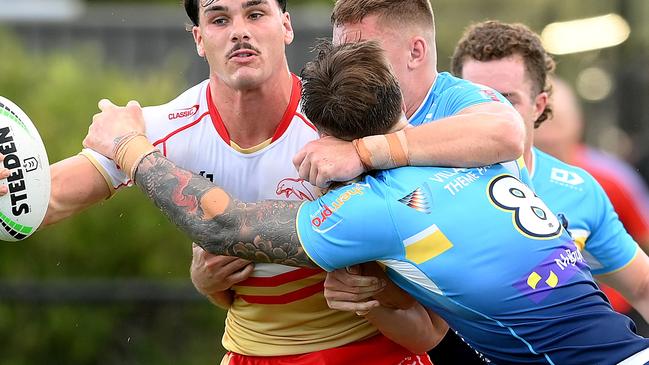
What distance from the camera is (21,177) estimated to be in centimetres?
448

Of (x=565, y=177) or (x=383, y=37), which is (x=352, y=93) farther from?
(x=565, y=177)

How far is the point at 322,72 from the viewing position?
14.2ft

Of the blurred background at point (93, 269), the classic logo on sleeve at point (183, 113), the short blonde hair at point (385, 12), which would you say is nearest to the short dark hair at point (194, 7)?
the short blonde hair at point (385, 12)

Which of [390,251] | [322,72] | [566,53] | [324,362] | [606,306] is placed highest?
[322,72]

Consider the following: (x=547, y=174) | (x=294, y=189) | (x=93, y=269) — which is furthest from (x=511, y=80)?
(x=93, y=269)

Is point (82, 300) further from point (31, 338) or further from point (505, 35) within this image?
point (505, 35)

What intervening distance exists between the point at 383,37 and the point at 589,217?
4.81ft

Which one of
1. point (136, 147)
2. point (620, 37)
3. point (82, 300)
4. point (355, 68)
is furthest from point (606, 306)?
point (620, 37)

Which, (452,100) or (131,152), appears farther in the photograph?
(452,100)

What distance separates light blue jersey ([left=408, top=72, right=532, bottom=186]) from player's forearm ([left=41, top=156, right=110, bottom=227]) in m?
1.36

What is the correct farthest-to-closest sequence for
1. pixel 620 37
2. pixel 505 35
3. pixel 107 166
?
1. pixel 620 37
2. pixel 505 35
3. pixel 107 166

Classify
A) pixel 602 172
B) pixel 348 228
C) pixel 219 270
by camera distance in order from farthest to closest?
pixel 602 172 → pixel 219 270 → pixel 348 228

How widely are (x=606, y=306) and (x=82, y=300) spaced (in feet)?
19.5

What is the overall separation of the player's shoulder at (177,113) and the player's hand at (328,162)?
0.80 metres
